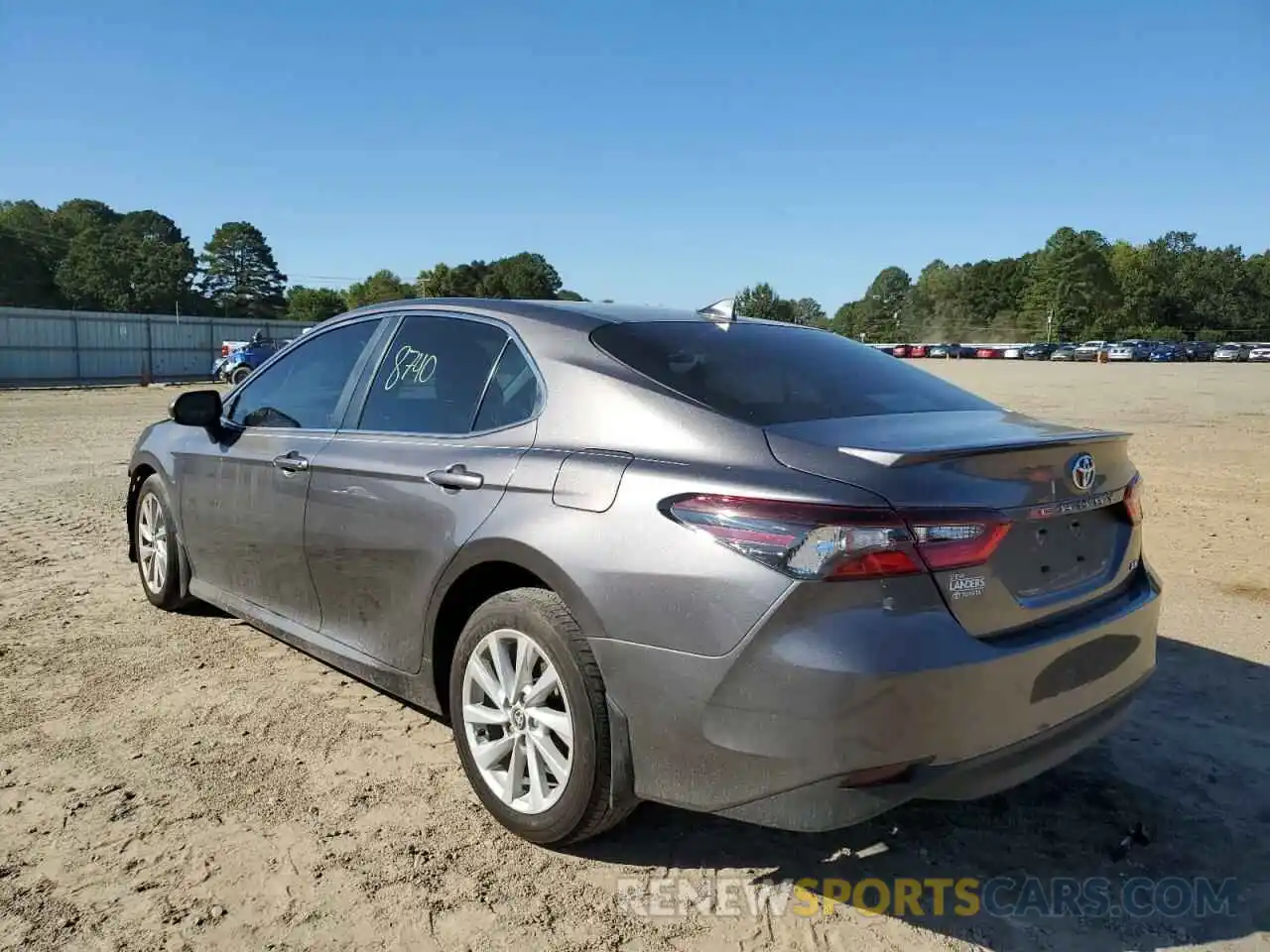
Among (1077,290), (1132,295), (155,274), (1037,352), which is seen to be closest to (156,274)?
(155,274)

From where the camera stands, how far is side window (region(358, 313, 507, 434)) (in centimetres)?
329

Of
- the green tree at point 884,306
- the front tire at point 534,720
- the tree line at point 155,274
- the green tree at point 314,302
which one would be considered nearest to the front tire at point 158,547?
the front tire at point 534,720

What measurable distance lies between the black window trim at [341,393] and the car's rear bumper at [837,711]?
74.5 inches

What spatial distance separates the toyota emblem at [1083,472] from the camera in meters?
2.62

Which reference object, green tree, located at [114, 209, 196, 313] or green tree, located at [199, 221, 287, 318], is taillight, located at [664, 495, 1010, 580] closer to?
green tree, located at [114, 209, 196, 313]

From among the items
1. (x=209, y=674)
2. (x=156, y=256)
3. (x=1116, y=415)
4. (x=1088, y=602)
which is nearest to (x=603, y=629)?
(x=1088, y=602)

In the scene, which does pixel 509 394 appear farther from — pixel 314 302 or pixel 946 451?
pixel 314 302

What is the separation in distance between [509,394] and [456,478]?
34cm

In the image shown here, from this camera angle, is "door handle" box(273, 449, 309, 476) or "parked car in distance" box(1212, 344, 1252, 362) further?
"parked car in distance" box(1212, 344, 1252, 362)

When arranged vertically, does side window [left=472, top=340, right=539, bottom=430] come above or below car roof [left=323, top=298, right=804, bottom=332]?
below

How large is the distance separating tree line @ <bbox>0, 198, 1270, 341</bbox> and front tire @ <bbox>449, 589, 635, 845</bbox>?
73.9m

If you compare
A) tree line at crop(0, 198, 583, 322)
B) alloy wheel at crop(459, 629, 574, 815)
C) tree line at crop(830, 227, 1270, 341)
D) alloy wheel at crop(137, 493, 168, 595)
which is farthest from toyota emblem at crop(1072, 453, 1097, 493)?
tree line at crop(830, 227, 1270, 341)

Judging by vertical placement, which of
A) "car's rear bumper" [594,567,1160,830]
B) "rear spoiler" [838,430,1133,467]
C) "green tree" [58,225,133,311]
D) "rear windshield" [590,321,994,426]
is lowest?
"car's rear bumper" [594,567,1160,830]

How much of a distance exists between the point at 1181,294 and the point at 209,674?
126 meters
